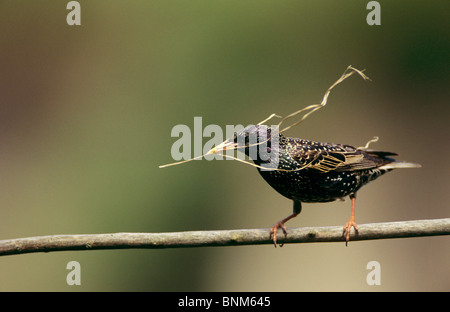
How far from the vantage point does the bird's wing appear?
3.49m

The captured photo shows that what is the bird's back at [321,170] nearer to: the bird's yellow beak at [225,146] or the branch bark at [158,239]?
the branch bark at [158,239]

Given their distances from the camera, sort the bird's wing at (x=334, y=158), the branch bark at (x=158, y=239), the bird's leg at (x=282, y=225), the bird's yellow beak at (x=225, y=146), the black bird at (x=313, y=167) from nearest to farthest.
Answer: the bird's yellow beak at (x=225, y=146)
the branch bark at (x=158, y=239)
the bird's leg at (x=282, y=225)
the black bird at (x=313, y=167)
the bird's wing at (x=334, y=158)

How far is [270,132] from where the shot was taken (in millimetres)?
3164

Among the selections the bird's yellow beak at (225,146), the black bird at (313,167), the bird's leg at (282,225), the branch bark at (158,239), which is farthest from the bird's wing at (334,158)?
the bird's yellow beak at (225,146)

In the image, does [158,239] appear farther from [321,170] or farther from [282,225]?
→ [321,170]

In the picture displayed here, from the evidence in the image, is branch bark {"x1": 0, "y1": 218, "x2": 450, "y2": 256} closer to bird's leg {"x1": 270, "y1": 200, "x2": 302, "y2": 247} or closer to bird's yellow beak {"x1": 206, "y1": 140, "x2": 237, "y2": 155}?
bird's leg {"x1": 270, "y1": 200, "x2": 302, "y2": 247}

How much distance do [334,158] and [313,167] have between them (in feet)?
0.75

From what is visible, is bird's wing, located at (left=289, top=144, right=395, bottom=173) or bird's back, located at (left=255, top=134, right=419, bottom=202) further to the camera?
bird's wing, located at (left=289, top=144, right=395, bottom=173)

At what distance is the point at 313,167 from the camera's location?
3439 millimetres

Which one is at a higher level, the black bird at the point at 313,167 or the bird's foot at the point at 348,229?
the black bird at the point at 313,167

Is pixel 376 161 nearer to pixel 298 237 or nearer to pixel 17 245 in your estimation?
pixel 298 237

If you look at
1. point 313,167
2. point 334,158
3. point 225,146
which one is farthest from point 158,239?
point 334,158

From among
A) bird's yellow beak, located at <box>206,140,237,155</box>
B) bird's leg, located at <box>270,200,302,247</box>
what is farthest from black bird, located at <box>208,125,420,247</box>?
bird's yellow beak, located at <box>206,140,237,155</box>

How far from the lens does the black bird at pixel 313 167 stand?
330 cm
